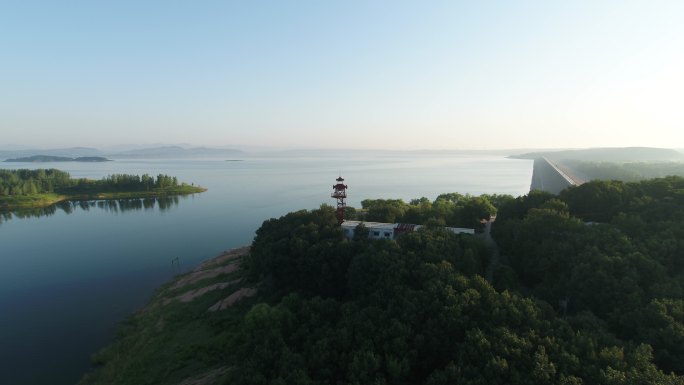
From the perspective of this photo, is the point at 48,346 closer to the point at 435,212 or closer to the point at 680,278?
the point at 435,212

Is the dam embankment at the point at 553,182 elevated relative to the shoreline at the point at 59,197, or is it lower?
elevated

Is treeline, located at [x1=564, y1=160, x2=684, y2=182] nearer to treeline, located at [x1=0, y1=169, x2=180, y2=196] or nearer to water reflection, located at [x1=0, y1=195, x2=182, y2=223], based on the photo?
water reflection, located at [x1=0, y1=195, x2=182, y2=223]

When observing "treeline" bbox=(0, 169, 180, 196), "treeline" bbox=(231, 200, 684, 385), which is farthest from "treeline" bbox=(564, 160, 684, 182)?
"treeline" bbox=(0, 169, 180, 196)

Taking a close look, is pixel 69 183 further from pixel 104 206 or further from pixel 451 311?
pixel 451 311

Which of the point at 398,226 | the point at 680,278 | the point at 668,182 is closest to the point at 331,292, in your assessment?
the point at 398,226

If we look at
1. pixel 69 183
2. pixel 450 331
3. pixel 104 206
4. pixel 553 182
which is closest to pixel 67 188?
pixel 69 183

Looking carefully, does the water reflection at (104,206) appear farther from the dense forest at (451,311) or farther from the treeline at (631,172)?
the treeline at (631,172)

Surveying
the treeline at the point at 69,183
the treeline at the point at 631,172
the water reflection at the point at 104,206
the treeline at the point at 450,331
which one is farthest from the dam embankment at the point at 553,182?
the treeline at the point at 69,183
